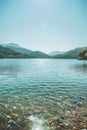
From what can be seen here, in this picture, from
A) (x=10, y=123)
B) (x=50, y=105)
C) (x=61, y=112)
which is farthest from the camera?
(x=50, y=105)

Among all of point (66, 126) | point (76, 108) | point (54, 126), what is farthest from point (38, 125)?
point (76, 108)

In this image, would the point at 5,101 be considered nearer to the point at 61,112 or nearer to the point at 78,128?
the point at 61,112

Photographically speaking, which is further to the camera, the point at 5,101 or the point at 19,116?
the point at 5,101

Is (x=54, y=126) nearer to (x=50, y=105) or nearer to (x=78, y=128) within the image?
(x=78, y=128)

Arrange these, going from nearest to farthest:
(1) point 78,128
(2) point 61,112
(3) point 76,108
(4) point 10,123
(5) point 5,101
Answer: (1) point 78,128 → (4) point 10,123 → (2) point 61,112 → (3) point 76,108 → (5) point 5,101

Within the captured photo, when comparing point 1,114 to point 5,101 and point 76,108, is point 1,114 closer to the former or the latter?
point 5,101

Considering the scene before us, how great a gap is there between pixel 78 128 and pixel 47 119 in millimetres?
3264

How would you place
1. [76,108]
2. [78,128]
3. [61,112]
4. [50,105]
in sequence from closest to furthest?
[78,128]
[61,112]
[76,108]
[50,105]

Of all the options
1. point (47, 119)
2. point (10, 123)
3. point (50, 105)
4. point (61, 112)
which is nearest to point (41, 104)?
point (50, 105)

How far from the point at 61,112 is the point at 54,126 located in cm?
369

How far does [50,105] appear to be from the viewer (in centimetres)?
2067

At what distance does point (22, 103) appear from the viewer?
21625 millimetres

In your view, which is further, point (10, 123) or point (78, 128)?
point (10, 123)

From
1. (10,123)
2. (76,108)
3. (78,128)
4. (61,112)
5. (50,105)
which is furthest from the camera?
(50,105)
